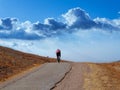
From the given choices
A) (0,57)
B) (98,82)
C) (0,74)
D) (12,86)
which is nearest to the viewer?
(12,86)

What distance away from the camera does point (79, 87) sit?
21453 millimetres

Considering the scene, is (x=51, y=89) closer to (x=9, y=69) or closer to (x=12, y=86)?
(x=12, y=86)

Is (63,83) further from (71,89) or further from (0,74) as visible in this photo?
(0,74)

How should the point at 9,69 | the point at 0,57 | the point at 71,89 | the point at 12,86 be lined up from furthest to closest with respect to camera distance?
the point at 0,57, the point at 9,69, the point at 12,86, the point at 71,89

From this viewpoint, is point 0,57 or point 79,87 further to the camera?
point 0,57

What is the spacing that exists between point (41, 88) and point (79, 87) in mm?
2335

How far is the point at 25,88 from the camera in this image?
69.4 ft

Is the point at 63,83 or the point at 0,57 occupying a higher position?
the point at 0,57

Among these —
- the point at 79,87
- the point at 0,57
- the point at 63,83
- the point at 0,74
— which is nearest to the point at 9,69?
the point at 0,74

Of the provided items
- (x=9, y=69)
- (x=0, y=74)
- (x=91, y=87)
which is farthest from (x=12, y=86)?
(x=9, y=69)

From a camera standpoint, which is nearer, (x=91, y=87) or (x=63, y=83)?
(x=91, y=87)

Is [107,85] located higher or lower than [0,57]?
lower

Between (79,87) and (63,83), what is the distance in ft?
7.18

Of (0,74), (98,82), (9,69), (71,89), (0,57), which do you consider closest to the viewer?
(71,89)
